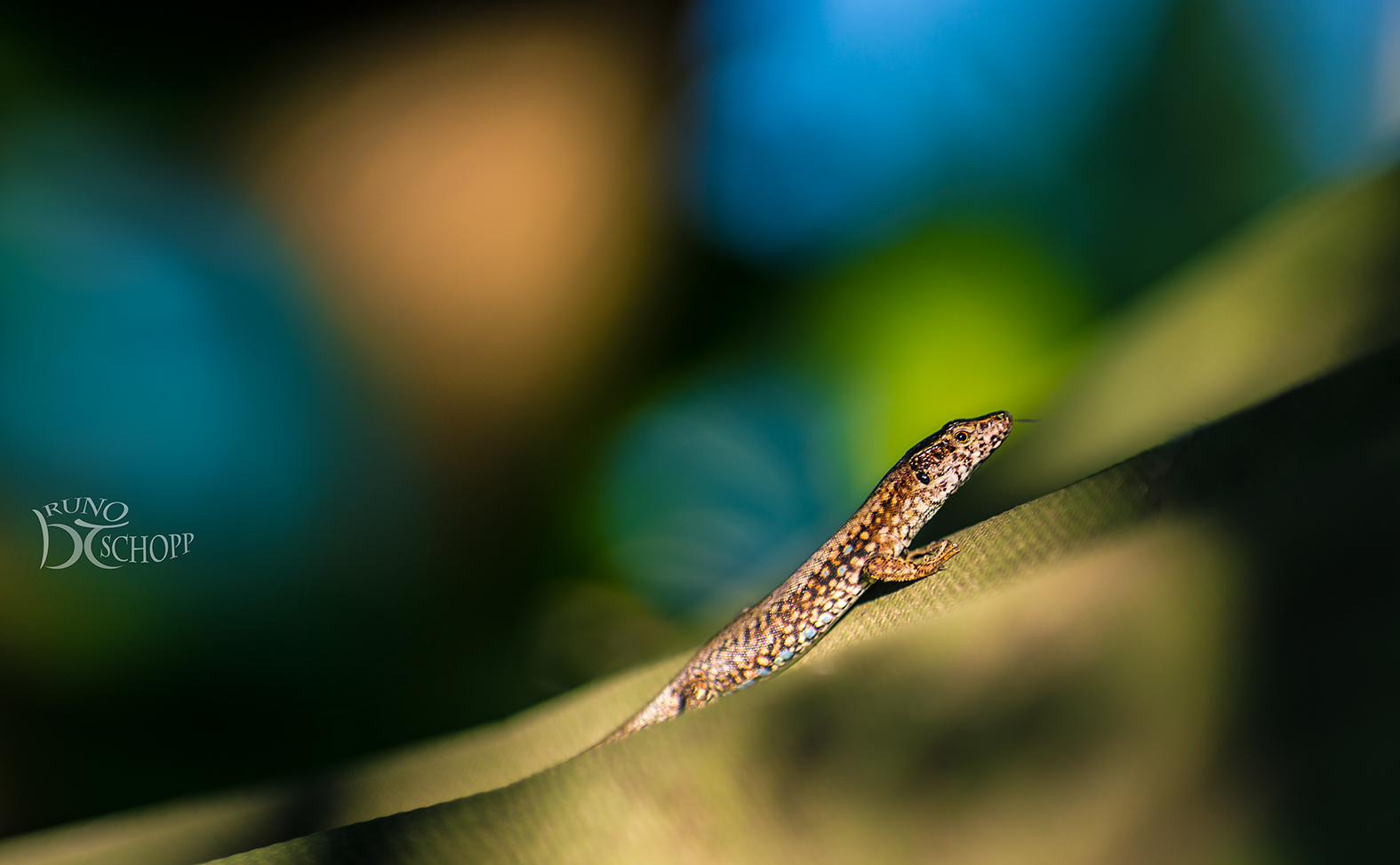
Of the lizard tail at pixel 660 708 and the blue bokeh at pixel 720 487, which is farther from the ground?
the blue bokeh at pixel 720 487

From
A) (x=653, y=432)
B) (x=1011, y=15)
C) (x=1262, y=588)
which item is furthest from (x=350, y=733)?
(x=1011, y=15)

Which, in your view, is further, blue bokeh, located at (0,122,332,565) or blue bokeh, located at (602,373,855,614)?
blue bokeh, located at (602,373,855,614)

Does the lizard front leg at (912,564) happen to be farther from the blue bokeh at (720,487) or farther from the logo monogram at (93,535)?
the logo monogram at (93,535)

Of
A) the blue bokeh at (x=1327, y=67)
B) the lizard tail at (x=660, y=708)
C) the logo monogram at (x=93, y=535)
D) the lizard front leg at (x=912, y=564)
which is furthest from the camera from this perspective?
the blue bokeh at (x=1327, y=67)

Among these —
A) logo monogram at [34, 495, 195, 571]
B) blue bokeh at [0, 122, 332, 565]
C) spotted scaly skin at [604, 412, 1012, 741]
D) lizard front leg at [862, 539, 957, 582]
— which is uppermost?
blue bokeh at [0, 122, 332, 565]

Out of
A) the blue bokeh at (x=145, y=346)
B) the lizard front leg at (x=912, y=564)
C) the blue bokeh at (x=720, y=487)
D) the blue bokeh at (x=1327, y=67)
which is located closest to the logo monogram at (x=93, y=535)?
the blue bokeh at (x=145, y=346)

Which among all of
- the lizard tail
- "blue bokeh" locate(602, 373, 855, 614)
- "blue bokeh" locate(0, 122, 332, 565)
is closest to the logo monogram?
"blue bokeh" locate(0, 122, 332, 565)

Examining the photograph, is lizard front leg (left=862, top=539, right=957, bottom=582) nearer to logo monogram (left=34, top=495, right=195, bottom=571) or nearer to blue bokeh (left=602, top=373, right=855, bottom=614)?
blue bokeh (left=602, top=373, right=855, bottom=614)

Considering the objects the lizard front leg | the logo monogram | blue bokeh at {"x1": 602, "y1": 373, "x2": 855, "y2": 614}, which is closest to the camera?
the lizard front leg
